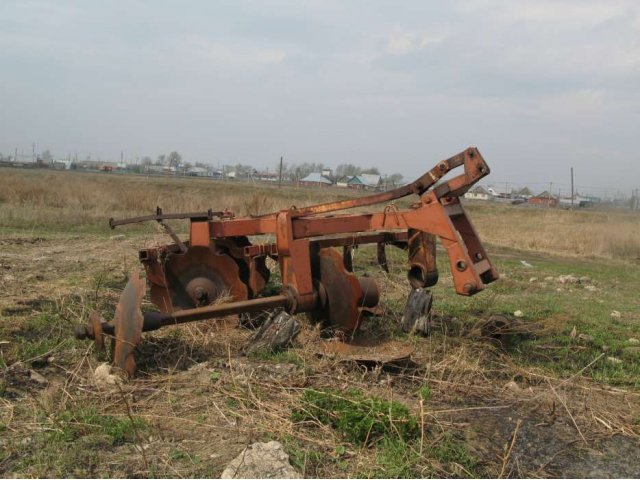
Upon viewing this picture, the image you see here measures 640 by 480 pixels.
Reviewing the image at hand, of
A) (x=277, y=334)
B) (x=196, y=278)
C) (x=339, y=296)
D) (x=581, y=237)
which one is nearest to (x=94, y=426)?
(x=277, y=334)

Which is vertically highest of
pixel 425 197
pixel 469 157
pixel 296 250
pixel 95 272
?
pixel 469 157

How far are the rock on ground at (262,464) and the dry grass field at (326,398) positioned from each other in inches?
3.2

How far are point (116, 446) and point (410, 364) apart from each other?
8.10 feet

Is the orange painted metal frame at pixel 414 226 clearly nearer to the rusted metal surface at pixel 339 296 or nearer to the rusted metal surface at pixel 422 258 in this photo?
the rusted metal surface at pixel 422 258

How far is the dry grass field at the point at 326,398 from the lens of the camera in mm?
3303

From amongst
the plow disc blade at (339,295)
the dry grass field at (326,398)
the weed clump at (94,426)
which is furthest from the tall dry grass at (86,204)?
the weed clump at (94,426)

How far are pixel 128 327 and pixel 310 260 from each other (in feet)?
5.93

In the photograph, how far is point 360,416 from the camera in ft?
11.5

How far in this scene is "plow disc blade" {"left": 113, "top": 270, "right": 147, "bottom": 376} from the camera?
450cm

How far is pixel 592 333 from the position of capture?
6.84m

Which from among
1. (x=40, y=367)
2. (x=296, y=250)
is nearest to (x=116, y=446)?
(x=40, y=367)

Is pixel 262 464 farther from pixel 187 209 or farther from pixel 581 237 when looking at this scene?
pixel 581 237

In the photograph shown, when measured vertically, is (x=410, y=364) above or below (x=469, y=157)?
below

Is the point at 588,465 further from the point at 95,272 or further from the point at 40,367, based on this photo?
the point at 95,272
